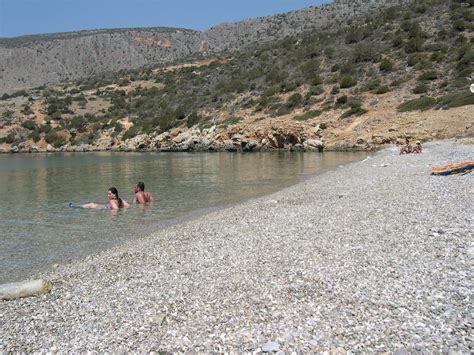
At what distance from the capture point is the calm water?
9203mm

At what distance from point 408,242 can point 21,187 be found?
60.9 ft

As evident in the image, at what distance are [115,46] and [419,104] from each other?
108 metres

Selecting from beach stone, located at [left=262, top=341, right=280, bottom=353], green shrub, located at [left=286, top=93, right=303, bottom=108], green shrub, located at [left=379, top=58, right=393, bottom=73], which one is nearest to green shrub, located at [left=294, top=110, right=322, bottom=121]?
green shrub, located at [left=286, top=93, right=303, bottom=108]

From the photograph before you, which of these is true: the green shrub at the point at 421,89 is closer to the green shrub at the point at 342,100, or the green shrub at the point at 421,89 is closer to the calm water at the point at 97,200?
the green shrub at the point at 342,100

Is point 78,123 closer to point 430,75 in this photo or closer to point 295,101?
point 295,101

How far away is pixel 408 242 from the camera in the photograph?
6215 mm

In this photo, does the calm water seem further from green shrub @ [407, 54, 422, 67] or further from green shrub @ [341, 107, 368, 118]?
green shrub @ [407, 54, 422, 67]

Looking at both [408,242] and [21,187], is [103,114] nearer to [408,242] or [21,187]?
[21,187]

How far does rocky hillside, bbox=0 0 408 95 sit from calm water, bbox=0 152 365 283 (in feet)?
264

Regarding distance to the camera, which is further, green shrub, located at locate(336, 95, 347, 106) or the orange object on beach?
green shrub, located at locate(336, 95, 347, 106)

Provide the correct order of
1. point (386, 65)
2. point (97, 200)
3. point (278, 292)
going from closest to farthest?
point (278, 292) < point (97, 200) < point (386, 65)

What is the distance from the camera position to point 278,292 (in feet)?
16.1

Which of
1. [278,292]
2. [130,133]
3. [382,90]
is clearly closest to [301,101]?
[382,90]

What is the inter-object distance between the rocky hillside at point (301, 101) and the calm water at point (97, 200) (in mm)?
10820
